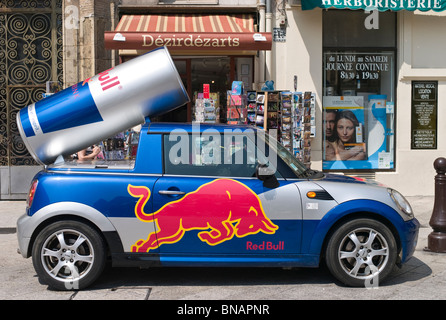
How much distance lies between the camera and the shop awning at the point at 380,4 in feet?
34.0

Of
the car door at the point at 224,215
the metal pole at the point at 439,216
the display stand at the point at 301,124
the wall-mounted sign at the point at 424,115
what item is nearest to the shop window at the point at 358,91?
the wall-mounted sign at the point at 424,115

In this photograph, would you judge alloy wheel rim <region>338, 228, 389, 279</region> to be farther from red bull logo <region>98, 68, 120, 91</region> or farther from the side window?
red bull logo <region>98, 68, 120, 91</region>

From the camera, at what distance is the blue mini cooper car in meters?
5.14

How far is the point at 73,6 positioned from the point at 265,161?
24.8ft

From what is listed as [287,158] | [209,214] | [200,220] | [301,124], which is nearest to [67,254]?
[200,220]

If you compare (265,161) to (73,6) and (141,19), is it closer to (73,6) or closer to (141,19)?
(141,19)

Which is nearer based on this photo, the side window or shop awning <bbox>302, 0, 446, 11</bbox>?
the side window

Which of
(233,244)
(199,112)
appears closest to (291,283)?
(233,244)

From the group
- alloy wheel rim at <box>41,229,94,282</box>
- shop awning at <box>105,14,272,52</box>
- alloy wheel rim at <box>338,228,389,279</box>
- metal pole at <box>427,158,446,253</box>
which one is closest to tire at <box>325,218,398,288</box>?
alloy wheel rim at <box>338,228,389,279</box>

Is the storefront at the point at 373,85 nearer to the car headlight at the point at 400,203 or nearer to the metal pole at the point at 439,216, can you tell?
the metal pole at the point at 439,216

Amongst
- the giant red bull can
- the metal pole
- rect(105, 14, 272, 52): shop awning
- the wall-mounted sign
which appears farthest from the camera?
the wall-mounted sign

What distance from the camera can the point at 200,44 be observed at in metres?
9.89

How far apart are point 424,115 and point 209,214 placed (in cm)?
799

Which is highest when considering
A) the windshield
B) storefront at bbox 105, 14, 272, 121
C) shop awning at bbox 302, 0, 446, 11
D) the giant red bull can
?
shop awning at bbox 302, 0, 446, 11
